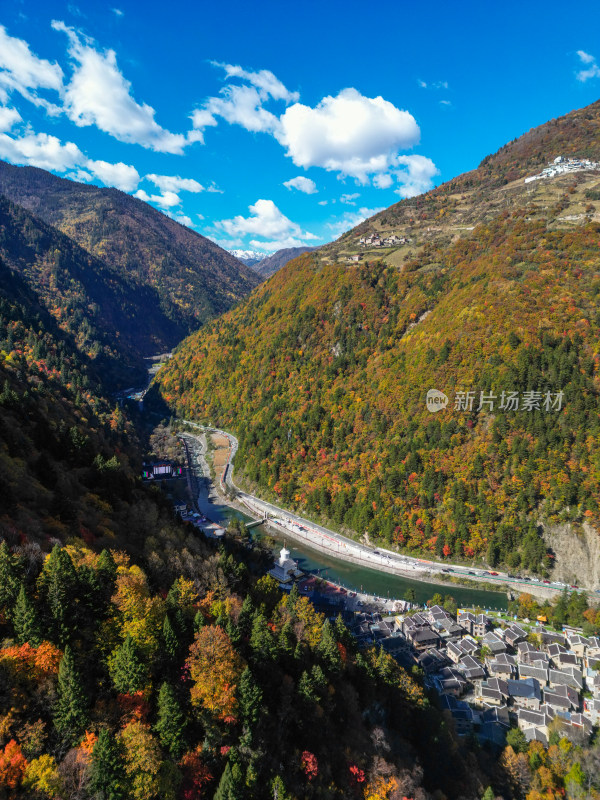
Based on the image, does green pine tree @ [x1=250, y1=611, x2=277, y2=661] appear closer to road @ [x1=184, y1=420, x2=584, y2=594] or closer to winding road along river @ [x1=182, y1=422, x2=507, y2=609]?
winding road along river @ [x1=182, y1=422, x2=507, y2=609]

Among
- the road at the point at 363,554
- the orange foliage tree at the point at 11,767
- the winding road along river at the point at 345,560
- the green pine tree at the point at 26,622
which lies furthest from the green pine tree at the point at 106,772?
the road at the point at 363,554

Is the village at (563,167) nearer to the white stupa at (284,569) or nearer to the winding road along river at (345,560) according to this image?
the winding road along river at (345,560)

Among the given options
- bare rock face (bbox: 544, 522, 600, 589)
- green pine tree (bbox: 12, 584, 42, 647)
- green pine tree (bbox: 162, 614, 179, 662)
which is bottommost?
bare rock face (bbox: 544, 522, 600, 589)

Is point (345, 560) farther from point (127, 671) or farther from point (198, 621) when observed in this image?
point (127, 671)

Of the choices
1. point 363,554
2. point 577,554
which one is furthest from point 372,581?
point 577,554

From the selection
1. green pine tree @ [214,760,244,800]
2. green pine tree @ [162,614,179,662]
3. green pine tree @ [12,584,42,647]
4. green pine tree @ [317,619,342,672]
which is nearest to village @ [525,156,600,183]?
green pine tree @ [317,619,342,672]

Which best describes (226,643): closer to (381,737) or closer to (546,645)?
(381,737)
